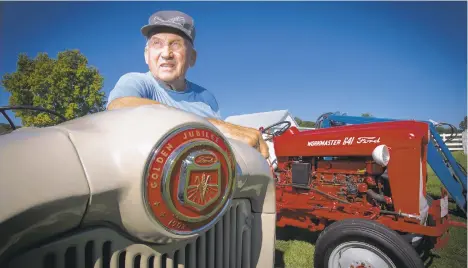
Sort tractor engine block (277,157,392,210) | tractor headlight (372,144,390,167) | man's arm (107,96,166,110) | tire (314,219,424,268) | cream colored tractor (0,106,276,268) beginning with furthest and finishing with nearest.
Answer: tractor engine block (277,157,392,210)
tractor headlight (372,144,390,167)
tire (314,219,424,268)
man's arm (107,96,166,110)
cream colored tractor (0,106,276,268)

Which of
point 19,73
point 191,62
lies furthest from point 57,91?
point 191,62

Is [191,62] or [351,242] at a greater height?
[191,62]

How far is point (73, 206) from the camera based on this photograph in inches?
20.9

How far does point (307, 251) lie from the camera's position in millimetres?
3307

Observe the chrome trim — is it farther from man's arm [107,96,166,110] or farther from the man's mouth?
the man's mouth

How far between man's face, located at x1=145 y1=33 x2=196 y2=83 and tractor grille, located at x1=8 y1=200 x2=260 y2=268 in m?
0.94

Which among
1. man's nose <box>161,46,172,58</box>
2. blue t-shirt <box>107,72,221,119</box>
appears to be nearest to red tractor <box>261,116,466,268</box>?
blue t-shirt <box>107,72,221,119</box>

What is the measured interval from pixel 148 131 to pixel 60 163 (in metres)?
0.19

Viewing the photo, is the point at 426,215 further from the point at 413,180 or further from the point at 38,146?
the point at 38,146

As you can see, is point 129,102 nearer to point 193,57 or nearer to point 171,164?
point 171,164

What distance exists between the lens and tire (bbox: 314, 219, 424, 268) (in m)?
1.95

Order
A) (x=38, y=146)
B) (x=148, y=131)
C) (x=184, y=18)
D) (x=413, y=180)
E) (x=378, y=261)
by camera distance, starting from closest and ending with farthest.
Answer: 1. (x=38, y=146)
2. (x=148, y=131)
3. (x=184, y=18)
4. (x=378, y=261)
5. (x=413, y=180)

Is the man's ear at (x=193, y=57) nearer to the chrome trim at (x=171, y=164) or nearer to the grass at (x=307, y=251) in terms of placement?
the chrome trim at (x=171, y=164)

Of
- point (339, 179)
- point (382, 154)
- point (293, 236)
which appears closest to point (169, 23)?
point (382, 154)
